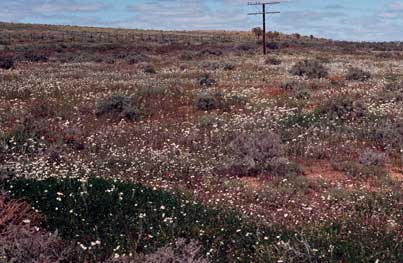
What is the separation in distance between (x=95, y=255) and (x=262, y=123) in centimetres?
847

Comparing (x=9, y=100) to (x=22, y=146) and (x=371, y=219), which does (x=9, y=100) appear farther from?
(x=371, y=219)

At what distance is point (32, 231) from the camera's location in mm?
6562

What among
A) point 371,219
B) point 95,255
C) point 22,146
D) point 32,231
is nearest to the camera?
point 95,255

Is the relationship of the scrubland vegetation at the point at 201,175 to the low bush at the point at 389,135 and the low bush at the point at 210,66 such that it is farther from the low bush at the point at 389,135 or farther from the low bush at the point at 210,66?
the low bush at the point at 210,66

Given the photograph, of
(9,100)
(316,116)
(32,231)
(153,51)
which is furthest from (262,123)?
(153,51)

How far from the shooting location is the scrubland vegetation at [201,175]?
6320mm

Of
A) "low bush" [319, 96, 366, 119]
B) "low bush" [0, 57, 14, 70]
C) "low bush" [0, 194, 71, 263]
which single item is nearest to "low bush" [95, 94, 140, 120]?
"low bush" [319, 96, 366, 119]

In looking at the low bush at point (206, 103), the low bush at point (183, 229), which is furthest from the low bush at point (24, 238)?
the low bush at point (206, 103)

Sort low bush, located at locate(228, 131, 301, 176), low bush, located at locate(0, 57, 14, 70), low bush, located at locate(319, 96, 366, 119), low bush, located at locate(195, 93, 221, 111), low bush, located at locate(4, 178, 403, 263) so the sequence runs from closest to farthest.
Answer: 1. low bush, located at locate(4, 178, 403, 263)
2. low bush, located at locate(228, 131, 301, 176)
3. low bush, located at locate(319, 96, 366, 119)
4. low bush, located at locate(195, 93, 221, 111)
5. low bush, located at locate(0, 57, 14, 70)

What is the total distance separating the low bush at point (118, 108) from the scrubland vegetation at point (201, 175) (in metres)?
0.05

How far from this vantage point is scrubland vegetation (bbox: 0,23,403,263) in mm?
6320

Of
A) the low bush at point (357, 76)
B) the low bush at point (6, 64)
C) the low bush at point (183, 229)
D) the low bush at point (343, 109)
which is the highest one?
the low bush at point (6, 64)

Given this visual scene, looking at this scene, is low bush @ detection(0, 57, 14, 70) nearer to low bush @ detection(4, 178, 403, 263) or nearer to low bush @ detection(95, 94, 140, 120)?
low bush @ detection(95, 94, 140, 120)

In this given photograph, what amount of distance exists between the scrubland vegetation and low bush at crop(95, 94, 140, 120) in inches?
1.8
